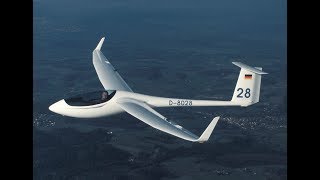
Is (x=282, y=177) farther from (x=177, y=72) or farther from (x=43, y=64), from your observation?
(x=43, y=64)

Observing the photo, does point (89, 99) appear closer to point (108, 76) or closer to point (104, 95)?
point (104, 95)

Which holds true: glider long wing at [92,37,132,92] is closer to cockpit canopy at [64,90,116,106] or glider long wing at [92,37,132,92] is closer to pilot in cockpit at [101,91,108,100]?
pilot in cockpit at [101,91,108,100]

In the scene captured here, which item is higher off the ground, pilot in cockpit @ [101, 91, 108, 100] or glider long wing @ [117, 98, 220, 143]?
pilot in cockpit @ [101, 91, 108, 100]

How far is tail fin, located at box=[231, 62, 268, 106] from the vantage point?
3584 cm

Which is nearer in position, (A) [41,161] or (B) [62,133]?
(A) [41,161]

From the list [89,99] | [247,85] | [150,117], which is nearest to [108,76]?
[89,99]

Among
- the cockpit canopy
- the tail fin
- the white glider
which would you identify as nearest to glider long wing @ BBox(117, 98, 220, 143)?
the white glider

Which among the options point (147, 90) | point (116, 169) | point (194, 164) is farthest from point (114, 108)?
point (147, 90)

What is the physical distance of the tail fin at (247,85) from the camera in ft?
118

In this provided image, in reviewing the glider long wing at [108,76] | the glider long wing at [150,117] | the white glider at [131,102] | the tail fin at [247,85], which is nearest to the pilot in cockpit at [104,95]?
the white glider at [131,102]

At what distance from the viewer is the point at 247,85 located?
36.5 meters

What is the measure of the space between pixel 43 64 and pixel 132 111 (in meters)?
175

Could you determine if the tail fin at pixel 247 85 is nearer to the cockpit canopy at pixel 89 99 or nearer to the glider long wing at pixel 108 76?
the glider long wing at pixel 108 76

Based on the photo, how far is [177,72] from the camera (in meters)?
173
